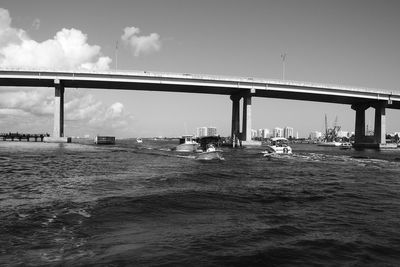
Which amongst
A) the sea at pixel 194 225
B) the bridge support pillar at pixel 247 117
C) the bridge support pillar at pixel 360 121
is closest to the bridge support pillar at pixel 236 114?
the bridge support pillar at pixel 247 117

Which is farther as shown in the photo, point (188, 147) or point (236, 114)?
point (236, 114)

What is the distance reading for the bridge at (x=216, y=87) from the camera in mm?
102938

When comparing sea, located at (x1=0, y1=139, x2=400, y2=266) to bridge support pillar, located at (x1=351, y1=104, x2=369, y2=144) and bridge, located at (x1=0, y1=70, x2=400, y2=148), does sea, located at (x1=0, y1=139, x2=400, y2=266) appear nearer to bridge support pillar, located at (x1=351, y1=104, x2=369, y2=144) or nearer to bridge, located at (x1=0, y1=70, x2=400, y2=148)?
bridge, located at (x1=0, y1=70, x2=400, y2=148)

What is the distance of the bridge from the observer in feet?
338

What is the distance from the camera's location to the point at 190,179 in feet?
85.3

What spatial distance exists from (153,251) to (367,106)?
14487 centimetres

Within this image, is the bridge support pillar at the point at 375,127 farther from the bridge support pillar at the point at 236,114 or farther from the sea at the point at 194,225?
the sea at the point at 194,225

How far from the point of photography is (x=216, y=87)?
11306 cm

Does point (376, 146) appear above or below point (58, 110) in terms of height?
below

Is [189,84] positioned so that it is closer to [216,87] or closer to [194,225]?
[216,87]

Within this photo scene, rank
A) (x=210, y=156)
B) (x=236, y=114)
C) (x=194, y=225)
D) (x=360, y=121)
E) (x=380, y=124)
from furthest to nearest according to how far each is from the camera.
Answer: (x=360, y=121)
(x=380, y=124)
(x=236, y=114)
(x=210, y=156)
(x=194, y=225)

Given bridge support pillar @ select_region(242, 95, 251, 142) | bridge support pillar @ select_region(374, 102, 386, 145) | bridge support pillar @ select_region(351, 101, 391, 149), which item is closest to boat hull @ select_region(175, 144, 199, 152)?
bridge support pillar @ select_region(242, 95, 251, 142)

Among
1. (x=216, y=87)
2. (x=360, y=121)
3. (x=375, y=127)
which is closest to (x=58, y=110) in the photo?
(x=216, y=87)

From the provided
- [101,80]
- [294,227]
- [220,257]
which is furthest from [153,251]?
[101,80]
